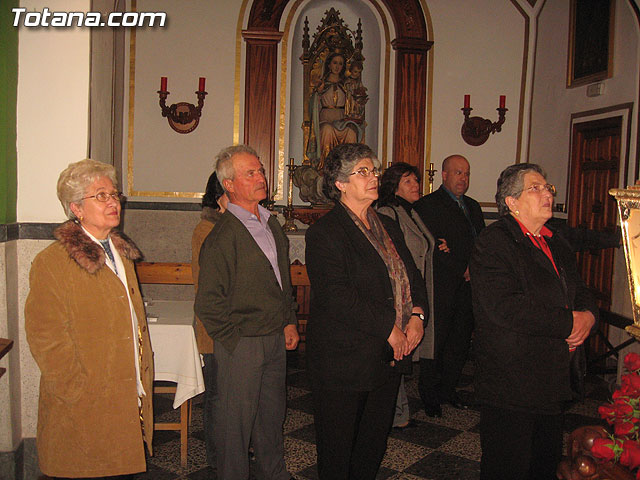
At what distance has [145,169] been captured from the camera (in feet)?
21.0

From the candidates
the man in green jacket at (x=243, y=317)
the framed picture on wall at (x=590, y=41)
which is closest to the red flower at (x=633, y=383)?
the man in green jacket at (x=243, y=317)

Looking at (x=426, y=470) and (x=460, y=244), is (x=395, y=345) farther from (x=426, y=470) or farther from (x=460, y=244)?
(x=460, y=244)

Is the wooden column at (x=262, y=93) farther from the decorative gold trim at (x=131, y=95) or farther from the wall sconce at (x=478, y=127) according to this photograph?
the wall sconce at (x=478, y=127)

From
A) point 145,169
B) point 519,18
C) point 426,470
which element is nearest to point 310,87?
point 145,169

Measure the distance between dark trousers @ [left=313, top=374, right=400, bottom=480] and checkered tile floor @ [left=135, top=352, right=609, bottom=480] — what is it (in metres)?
0.63

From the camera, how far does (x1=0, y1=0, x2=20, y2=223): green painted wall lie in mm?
2775

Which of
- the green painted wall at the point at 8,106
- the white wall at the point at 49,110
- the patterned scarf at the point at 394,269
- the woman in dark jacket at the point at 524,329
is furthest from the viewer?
the white wall at the point at 49,110

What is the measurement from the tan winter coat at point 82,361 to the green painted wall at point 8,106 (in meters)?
0.95

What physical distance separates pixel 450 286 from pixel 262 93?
135 inches

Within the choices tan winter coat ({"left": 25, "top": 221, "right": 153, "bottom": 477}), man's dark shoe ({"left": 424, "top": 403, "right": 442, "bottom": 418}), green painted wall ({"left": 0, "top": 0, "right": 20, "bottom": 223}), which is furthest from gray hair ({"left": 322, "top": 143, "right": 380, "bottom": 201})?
man's dark shoe ({"left": 424, "top": 403, "right": 442, "bottom": 418})

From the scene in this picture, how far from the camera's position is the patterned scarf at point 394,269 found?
7.99 feet

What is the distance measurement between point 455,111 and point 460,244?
3.21m

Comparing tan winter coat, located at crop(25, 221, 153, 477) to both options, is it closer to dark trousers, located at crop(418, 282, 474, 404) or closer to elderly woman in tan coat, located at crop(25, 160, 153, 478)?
elderly woman in tan coat, located at crop(25, 160, 153, 478)

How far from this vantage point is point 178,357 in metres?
3.10
